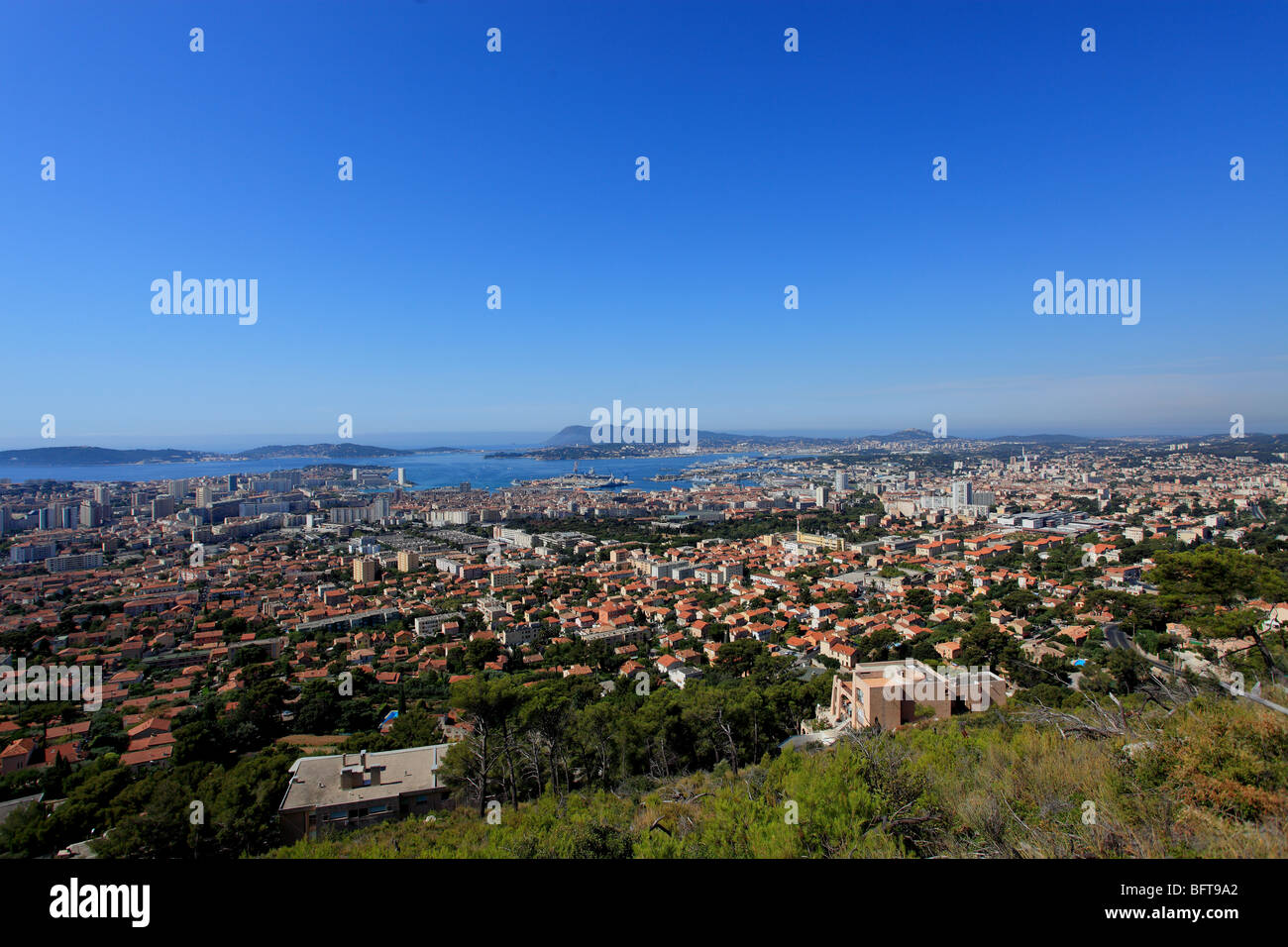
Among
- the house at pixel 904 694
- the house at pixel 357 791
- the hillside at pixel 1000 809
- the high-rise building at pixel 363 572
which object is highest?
the hillside at pixel 1000 809

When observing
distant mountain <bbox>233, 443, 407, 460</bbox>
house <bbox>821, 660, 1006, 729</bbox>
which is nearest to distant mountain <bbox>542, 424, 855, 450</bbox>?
distant mountain <bbox>233, 443, 407, 460</bbox>

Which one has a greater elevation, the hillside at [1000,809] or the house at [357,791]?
the hillside at [1000,809]

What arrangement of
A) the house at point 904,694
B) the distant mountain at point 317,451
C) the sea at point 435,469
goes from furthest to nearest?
the distant mountain at point 317,451 < the sea at point 435,469 < the house at point 904,694

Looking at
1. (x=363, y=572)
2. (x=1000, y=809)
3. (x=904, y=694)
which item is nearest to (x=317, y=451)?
(x=363, y=572)

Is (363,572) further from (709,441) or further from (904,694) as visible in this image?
(709,441)

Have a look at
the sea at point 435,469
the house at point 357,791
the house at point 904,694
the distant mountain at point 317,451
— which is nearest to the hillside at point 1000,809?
the house at point 357,791

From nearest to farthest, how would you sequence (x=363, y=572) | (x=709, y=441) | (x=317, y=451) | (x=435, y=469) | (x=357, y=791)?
(x=357, y=791), (x=363, y=572), (x=435, y=469), (x=317, y=451), (x=709, y=441)

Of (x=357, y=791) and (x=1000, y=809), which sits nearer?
(x=1000, y=809)

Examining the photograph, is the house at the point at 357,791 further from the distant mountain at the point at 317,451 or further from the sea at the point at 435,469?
the distant mountain at the point at 317,451
